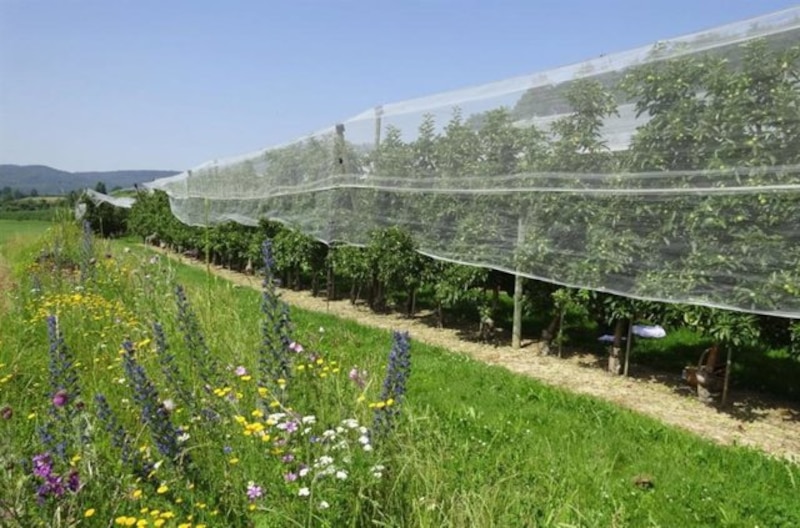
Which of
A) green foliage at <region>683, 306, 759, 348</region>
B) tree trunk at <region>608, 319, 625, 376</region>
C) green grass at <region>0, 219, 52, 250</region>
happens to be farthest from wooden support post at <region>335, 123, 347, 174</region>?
green grass at <region>0, 219, 52, 250</region>

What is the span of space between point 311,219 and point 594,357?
4752 millimetres

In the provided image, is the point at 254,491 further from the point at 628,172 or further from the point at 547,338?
the point at 547,338

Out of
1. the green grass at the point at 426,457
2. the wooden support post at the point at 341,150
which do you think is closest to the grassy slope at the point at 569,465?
the green grass at the point at 426,457

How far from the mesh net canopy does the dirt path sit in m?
0.79

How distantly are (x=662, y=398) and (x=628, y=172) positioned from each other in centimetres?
171

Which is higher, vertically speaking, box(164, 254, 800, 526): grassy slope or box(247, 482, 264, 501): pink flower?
box(247, 482, 264, 501): pink flower

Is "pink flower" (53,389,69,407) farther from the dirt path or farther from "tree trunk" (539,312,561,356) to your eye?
"tree trunk" (539,312,561,356)

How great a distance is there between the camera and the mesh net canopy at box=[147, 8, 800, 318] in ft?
11.4

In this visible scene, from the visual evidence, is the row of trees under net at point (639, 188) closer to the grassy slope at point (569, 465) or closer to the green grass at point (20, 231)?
the grassy slope at point (569, 465)

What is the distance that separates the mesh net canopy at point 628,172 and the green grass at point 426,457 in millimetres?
1029

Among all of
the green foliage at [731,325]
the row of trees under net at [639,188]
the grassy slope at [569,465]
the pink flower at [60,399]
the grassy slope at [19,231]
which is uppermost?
the row of trees under net at [639,188]

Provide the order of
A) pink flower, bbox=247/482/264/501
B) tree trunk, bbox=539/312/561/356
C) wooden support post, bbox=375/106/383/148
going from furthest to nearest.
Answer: wooden support post, bbox=375/106/383/148 → tree trunk, bbox=539/312/561/356 → pink flower, bbox=247/482/264/501

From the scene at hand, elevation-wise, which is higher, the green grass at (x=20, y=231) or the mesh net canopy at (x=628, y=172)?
the mesh net canopy at (x=628, y=172)

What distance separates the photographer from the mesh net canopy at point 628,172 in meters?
3.48
